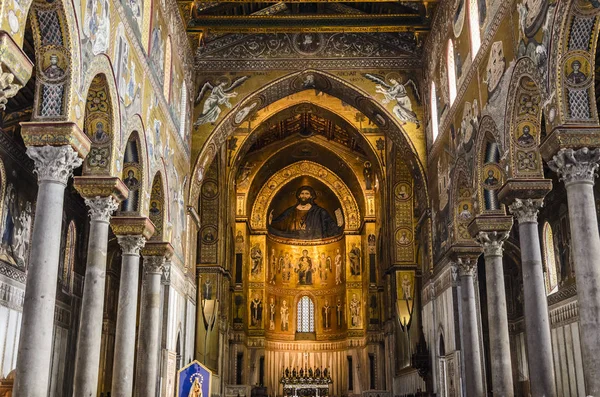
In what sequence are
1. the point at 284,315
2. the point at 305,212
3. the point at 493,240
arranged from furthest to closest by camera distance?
the point at 305,212 < the point at 284,315 < the point at 493,240

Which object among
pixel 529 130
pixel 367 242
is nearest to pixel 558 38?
pixel 529 130

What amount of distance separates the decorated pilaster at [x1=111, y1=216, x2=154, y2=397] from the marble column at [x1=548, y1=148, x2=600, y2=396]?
999cm

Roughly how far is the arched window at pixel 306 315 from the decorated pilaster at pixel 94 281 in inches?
1143

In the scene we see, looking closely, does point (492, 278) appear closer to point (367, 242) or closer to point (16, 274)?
point (16, 274)

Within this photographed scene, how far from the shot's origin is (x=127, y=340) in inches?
646

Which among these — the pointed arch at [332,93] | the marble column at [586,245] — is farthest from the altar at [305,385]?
the marble column at [586,245]

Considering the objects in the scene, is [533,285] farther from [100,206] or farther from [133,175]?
[133,175]

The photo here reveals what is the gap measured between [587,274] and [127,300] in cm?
1067

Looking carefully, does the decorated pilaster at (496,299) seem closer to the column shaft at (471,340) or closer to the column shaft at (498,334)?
the column shaft at (498,334)

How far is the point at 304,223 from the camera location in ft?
145

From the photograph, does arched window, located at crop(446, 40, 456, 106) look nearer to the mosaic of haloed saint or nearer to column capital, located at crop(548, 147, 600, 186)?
column capital, located at crop(548, 147, 600, 186)

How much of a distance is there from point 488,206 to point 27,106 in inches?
498

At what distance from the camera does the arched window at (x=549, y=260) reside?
22172 mm

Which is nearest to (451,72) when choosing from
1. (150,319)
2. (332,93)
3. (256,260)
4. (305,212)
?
(332,93)
